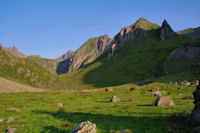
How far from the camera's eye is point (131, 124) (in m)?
16.7

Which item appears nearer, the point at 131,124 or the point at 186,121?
the point at 186,121

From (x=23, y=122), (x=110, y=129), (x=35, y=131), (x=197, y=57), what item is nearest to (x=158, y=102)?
(x=110, y=129)

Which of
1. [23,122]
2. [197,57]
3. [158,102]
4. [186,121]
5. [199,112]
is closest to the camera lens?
[199,112]

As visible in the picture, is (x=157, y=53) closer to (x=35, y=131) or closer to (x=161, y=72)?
(x=161, y=72)

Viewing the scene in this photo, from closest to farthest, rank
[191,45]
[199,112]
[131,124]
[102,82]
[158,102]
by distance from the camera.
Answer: [199,112] < [131,124] < [158,102] < [191,45] < [102,82]

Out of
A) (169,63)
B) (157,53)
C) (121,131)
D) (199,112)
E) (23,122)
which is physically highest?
(157,53)

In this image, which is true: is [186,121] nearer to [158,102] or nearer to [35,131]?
[158,102]

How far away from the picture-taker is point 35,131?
1809 centimetres

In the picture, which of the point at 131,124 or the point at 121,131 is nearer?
the point at 121,131

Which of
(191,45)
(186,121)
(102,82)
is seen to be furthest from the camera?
(102,82)

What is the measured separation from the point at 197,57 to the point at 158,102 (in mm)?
147521

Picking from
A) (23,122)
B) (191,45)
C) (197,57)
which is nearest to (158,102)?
(23,122)

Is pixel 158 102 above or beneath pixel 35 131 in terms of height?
above

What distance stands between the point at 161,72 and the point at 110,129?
147 m
